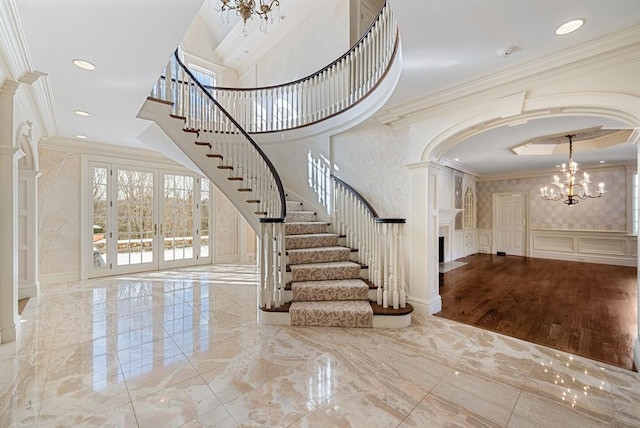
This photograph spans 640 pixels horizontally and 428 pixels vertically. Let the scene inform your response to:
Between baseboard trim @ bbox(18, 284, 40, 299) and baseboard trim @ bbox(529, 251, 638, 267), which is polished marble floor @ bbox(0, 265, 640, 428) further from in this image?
baseboard trim @ bbox(529, 251, 638, 267)

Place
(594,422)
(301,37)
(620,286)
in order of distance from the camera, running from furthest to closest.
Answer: (301,37) < (620,286) < (594,422)

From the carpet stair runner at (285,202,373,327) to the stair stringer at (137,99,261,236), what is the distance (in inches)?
29.3

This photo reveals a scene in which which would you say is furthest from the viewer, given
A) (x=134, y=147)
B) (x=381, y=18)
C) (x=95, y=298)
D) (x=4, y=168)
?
(x=134, y=147)

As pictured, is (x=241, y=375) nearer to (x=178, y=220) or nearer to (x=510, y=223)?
(x=178, y=220)

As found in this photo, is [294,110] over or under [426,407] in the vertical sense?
over

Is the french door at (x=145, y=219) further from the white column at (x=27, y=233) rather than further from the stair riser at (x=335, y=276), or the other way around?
the stair riser at (x=335, y=276)

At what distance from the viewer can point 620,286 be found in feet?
16.3

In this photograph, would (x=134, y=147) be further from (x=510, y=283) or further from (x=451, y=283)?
(x=510, y=283)

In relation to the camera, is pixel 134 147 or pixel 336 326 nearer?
pixel 336 326

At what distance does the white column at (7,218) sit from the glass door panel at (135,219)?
3054mm

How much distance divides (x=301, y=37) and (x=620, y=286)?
7951 mm

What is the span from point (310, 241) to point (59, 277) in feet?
15.7

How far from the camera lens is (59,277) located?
206 inches

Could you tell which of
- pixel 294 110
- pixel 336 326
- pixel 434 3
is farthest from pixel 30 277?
pixel 434 3
